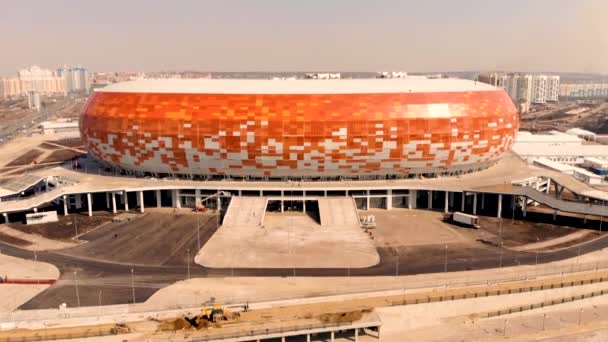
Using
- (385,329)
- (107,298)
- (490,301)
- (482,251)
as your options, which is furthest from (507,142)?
(107,298)

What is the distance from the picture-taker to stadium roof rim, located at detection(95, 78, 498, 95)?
255 feet

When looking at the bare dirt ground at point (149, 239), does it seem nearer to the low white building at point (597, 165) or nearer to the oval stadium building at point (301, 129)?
the oval stadium building at point (301, 129)

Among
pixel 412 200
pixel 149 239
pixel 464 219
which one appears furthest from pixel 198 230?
pixel 464 219

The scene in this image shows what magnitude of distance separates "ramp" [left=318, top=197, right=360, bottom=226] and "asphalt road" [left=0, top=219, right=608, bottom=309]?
10.1 m

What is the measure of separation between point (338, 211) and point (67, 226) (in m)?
37.5

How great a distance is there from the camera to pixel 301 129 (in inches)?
2906

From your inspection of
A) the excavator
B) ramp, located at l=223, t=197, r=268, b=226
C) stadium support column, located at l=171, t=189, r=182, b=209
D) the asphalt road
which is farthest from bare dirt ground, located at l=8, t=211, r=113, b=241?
the excavator

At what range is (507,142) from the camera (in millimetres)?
84688

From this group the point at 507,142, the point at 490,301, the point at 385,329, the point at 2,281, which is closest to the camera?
the point at 385,329

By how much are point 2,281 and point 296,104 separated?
43963mm

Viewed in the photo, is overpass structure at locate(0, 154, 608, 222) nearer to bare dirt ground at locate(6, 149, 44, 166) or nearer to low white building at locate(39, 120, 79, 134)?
bare dirt ground at locate(6, 149, 44, 166)

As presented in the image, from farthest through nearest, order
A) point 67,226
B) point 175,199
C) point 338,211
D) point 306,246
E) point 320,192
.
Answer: point 175,199, point 320,192, point 338,211, point 67,226, point 306,246

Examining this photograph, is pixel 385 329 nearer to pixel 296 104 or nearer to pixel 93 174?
pixel 296 104

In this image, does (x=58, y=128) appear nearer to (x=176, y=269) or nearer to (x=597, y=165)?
(x=176, y=269)
